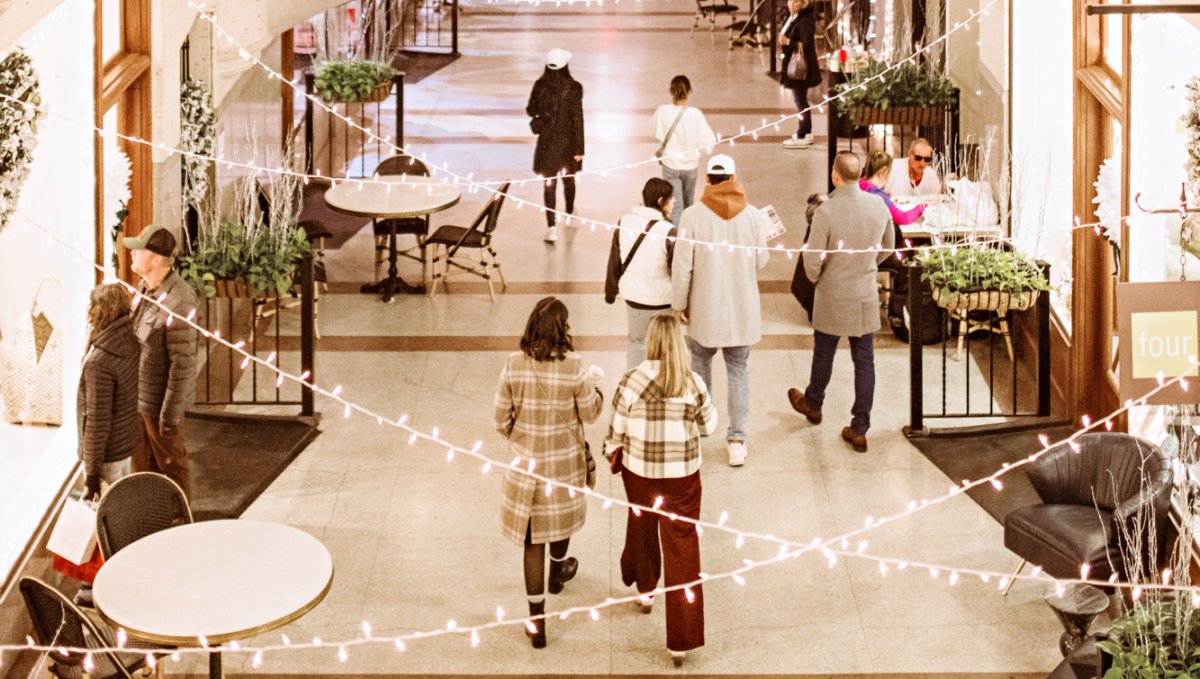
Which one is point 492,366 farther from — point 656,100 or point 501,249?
point 656,100

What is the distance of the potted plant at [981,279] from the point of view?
8.99 meters

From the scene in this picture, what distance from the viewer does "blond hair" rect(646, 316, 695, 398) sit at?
644 centimetres

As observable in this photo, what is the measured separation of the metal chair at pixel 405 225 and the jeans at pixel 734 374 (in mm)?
3092

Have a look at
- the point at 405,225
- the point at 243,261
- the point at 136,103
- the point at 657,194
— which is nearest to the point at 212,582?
the point at 657,194

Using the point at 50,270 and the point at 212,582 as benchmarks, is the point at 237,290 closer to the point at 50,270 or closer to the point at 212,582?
the point at 50,270

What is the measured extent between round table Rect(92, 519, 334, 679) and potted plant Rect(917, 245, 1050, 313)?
13.3ft

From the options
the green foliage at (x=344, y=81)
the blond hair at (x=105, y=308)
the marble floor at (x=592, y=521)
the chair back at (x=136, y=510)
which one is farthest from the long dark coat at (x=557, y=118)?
the chair back at (x=136, y=510)

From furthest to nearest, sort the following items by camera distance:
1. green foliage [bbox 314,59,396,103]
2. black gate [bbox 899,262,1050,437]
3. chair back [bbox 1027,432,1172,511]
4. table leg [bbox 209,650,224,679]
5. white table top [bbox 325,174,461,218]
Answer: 1. green foliage [bbox 314,59,396,103]
2. white table top [bbox 325,174,461,218]
3. black gate [bbox 899,262,1050,437]
4. chair back [bbox 1027,432,1172,511]
5. table leg [bbox 209,650,224,679]

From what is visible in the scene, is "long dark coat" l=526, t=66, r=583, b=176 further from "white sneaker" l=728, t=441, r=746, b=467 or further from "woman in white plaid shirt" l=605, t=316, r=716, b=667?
"woman in white plaid shirt" l=605, t=316, r=716, b=667

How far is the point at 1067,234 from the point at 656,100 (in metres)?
8.59

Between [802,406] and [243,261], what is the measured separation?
304 cm

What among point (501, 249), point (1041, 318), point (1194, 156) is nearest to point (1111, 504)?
point (1194, 156)

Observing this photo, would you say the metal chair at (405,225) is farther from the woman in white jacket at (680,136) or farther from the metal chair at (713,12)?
the metal chair at (713,12)

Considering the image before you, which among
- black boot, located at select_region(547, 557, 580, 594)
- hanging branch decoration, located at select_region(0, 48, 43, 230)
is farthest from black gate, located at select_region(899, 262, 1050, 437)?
hanging branch decoration, located at select_region(0, 48, 43, 230)
